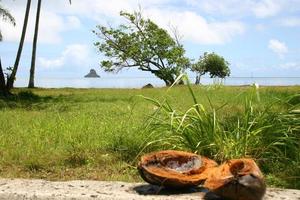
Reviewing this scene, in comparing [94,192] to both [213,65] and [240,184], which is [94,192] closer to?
[240,184]

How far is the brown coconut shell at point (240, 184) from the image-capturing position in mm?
3908

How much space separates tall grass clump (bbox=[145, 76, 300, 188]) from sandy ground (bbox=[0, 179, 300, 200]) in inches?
44.1

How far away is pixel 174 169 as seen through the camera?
459 cm

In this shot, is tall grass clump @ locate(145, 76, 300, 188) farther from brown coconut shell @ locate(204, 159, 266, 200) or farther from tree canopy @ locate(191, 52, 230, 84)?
tree canopy @ locate(191, 52, 230, 84)

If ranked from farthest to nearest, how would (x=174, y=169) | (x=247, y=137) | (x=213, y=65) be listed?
1. (x=213, y=65)
2. (x=247, y=137)
3. (x=174, y=169)

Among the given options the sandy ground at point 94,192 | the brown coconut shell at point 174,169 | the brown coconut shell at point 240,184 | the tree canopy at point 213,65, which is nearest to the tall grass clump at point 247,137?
the brown coconut shell at point 174,169

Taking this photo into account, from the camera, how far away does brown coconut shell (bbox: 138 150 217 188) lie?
14.1 feet

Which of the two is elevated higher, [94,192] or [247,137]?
[247,137]

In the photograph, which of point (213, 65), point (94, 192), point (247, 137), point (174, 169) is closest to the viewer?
point (94, 192)

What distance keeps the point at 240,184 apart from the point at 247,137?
167 centimetres

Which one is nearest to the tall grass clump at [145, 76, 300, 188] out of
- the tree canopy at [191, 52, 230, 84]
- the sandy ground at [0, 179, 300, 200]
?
the sandy ground at [0, 179, 300, 200]

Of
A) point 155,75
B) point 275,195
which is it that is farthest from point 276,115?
point 155,75

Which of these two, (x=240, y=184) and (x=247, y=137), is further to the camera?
(x=247, y=137)

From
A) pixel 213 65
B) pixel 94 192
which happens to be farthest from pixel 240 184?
pixel 213 65
